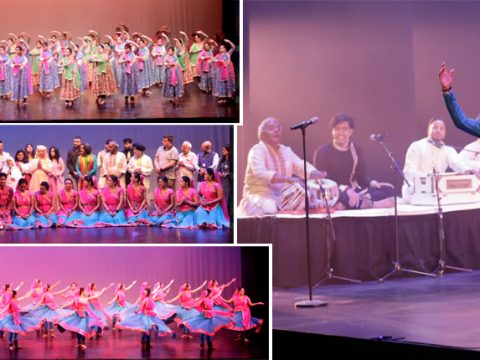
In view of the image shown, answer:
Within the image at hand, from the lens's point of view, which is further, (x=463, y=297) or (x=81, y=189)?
(x=81, y=189)

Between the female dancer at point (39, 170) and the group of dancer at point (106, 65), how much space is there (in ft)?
1.49

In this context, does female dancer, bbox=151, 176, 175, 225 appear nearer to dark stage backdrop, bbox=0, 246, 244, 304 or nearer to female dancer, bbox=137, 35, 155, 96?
dark stage backdrop, bbox=0, 246, 244, 304

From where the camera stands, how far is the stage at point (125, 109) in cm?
570

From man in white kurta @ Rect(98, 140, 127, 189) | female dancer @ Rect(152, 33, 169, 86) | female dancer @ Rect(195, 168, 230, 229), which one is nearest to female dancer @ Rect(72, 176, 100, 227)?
man in white kurta @ Rect(98, 140, 127, 189)

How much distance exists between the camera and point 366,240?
17.8 ft

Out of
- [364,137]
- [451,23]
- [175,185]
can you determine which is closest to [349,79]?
[364,137]

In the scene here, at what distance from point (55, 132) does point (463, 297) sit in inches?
133

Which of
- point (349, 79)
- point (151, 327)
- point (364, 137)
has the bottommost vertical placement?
point (151, 327)

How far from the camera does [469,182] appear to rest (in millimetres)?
5242

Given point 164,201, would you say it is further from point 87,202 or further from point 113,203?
point 87,202

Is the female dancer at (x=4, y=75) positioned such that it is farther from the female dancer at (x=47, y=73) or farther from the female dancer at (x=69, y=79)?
the female dancer at (x=69, y=79)

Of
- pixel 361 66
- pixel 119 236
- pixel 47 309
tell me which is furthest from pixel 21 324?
pixel 361 66

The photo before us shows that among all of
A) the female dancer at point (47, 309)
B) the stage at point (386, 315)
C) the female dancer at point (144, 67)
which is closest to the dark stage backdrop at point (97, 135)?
the female dancer at point (144, 67)

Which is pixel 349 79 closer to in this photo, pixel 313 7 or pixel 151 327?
pixel 313 7
